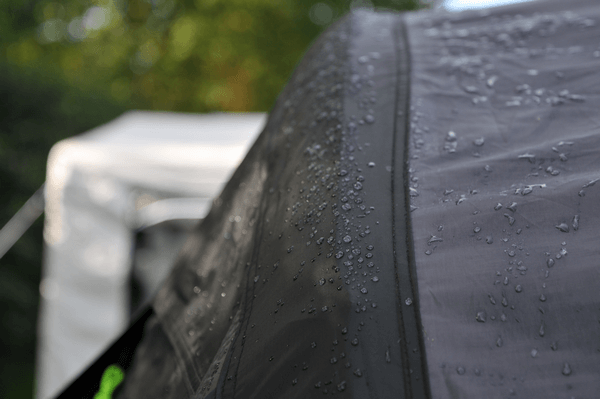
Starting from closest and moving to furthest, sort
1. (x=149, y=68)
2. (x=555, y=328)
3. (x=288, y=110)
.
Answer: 1. (x=555, y=328)
2. (x=288, y=110)
3. (x=149, y=68)

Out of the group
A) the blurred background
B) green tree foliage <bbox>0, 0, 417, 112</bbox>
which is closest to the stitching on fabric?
the blurred background

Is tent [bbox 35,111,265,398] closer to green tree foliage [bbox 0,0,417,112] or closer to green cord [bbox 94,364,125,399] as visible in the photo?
green cord [bbox 94,364,125,399]

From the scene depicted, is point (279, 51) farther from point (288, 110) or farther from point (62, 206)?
point (288, 110)

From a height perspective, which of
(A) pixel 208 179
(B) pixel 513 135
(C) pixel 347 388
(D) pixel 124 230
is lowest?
(D) pixel 124 230

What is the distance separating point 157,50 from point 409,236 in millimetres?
13251

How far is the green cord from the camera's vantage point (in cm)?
96

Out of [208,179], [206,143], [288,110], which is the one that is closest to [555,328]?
[288,110]

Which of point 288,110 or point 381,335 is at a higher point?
point 288,110

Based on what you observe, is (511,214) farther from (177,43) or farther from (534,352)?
(177,43)

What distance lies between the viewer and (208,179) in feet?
11.4

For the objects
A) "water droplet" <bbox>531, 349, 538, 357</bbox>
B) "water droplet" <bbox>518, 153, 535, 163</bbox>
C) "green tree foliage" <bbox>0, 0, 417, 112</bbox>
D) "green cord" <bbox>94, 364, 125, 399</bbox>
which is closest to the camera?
"water droplet" <bbox>531, 349, 538, 357</bbox>

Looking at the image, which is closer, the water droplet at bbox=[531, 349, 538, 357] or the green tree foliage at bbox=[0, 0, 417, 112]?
the water droplet at bbox=[531, 349, 538, 357]

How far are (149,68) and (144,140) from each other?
985 cm

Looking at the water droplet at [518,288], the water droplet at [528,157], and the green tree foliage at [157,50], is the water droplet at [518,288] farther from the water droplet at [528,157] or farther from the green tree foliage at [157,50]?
the green tree foliage at [157,50]
